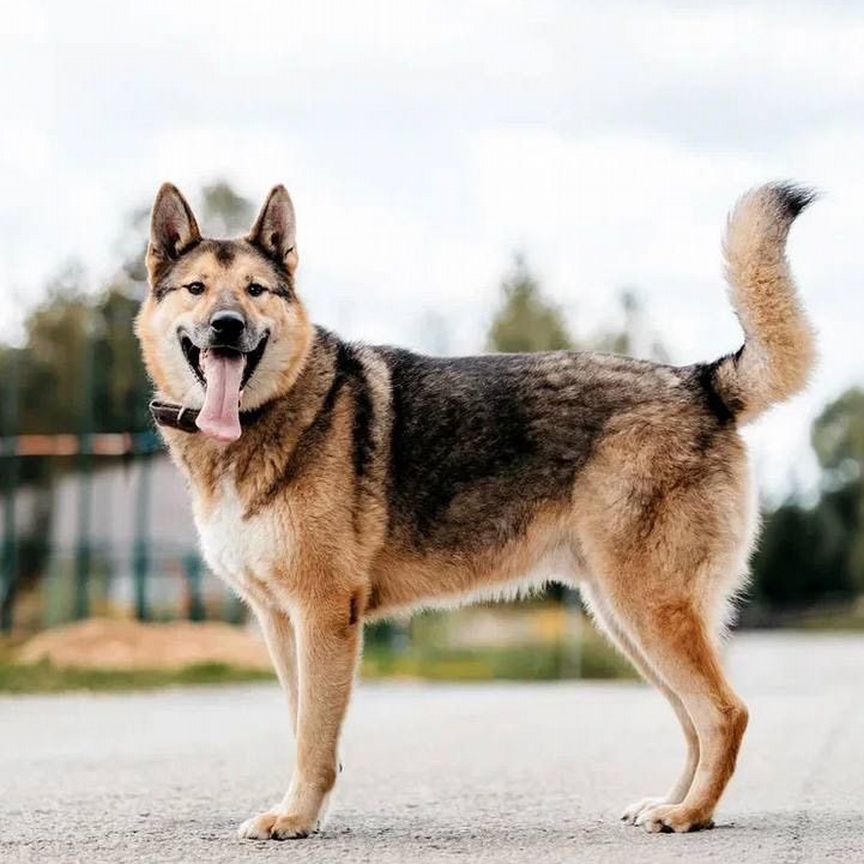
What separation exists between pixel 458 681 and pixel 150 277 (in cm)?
2067

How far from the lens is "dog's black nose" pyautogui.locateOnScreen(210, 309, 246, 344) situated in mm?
6988

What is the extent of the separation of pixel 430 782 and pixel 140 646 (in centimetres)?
1699

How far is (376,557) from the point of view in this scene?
7.12m

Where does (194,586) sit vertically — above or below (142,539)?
below

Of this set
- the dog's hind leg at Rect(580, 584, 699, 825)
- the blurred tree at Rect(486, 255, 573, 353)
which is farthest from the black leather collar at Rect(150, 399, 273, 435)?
the blurred tree at Rect(486, 255, 573, 353)

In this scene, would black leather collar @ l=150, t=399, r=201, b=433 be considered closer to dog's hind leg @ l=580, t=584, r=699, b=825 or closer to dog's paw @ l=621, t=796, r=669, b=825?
dog's hind leg @ l=580, t=584, r=699, b=825

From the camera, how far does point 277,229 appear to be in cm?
755

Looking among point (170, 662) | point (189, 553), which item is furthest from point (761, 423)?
point (189, 553)

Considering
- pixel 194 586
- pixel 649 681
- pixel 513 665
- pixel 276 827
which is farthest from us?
pixel 513 665

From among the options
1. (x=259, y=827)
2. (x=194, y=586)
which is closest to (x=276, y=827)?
(x=259, y=827)

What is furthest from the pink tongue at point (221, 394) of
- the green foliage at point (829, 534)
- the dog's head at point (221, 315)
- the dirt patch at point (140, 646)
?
the green foliage at point (829, 534)

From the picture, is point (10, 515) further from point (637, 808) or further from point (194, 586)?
point (637, 808)

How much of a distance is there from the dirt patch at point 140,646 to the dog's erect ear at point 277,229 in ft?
55.9

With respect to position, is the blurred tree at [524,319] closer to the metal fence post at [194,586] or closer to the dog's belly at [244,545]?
the metal fence post at [194,586]
